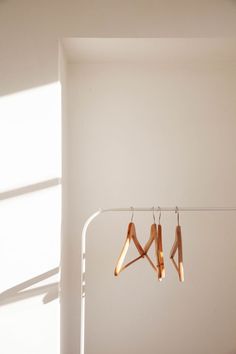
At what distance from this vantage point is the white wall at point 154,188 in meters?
3.13

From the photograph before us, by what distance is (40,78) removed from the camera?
8.63 ft

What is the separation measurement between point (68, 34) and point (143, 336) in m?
2.33

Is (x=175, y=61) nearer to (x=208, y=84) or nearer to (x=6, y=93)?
(x=208, y=84)

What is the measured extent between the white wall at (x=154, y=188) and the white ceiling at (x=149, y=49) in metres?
0.09

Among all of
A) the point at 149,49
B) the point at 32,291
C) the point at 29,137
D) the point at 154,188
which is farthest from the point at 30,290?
the point at 149,49

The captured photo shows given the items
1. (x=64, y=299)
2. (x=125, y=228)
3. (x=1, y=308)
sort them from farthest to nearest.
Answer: (x=125, y=228), (x=64, y=299), (x=1, y=308)

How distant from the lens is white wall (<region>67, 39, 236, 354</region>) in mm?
3131

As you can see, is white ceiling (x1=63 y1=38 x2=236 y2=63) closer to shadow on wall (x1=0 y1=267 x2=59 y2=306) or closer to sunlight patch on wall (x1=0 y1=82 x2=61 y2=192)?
sunlight patch on wall (x1=0 y1=82 x2=61 y2=192)

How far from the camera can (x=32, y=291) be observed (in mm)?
2553

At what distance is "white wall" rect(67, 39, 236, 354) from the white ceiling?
0.09 m

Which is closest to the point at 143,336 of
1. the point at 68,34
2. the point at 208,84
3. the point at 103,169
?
the point at 103,169

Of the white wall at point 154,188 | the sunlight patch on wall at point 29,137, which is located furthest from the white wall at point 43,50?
the white wall at point 154,188

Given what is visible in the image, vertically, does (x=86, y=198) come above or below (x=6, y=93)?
below

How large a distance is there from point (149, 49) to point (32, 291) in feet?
6.17
